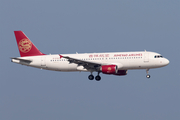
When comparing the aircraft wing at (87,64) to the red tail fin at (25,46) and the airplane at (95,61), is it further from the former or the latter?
the red tail fin at (25,46)

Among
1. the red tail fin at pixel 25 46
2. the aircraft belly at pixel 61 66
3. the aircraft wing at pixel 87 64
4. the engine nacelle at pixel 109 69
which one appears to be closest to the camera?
the engine nacelle at pixel 109 69

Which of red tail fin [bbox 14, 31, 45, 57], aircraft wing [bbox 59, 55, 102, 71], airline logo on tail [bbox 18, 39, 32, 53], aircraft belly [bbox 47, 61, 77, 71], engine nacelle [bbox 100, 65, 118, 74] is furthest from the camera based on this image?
airline logo on tail [bbox 18, 39, 32, 53]

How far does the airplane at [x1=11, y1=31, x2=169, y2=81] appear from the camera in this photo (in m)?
57.6

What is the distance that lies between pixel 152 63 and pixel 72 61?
43.7ft

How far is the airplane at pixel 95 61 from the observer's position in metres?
57.6

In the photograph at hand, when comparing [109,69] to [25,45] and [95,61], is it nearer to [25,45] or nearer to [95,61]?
Result: [95,61]

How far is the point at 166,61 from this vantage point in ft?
192

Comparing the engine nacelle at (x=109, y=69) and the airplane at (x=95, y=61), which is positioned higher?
the airplane at (x=95, y=61)

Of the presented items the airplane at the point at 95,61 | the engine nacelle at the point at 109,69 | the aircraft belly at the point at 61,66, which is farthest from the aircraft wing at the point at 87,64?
the aircraft belly at the point at 61,66

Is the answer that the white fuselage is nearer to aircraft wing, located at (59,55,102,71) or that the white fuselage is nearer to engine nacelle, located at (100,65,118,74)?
aircraft wing, located at (59,55,102,71)

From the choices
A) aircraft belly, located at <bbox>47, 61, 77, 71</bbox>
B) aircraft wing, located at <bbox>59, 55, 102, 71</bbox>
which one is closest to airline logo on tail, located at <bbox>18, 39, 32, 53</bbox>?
aircraft belly, located at <bbox>47, 61, 77, 71</bbox>

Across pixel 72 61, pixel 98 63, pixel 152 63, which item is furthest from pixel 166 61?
pixel 72 61

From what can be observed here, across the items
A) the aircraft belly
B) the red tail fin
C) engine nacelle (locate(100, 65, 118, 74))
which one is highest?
the red tail fin

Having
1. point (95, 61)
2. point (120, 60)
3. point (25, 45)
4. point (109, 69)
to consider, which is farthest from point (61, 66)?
point (120, 60)
